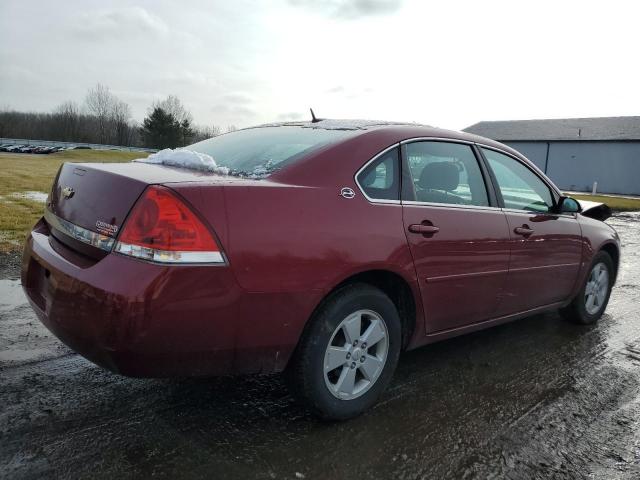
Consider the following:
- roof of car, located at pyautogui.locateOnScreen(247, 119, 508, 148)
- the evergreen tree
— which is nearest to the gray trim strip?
roof of car, located at pyautogui.locateOnScreen(247, 119, 508, 148)

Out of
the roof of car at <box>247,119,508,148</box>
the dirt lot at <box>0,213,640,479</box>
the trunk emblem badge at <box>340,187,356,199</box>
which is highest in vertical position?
the roof of car at <box>247,119,508,148</box>

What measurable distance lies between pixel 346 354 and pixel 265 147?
53.3 inches

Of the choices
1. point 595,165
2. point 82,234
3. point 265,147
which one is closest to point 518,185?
point 265,147

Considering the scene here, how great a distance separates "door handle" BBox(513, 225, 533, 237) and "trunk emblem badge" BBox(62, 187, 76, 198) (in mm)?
2907

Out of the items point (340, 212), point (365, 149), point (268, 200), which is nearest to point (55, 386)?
point (268, 200)

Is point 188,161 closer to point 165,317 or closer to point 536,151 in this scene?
point 165,317

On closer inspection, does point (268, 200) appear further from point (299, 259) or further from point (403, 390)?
point (403, 390)

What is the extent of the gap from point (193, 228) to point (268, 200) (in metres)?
0.39

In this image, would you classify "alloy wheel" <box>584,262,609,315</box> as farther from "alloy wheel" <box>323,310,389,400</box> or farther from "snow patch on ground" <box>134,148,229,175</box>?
"snow patch on ground" <box>134,148,229,175</box>

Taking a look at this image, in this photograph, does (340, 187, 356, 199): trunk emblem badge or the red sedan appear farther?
(340, 187, 356, 199): trunk emblem badge

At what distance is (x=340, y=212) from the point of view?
270cm

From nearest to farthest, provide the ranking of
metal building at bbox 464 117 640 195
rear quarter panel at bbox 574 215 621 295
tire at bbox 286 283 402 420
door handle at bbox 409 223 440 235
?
tire at bbox 286 283 402 420 → door handle at bbox 409 223 440 235 → rear quarter panel at bbox 574 215 621 295 → metal building at bbox 464 117 640 195

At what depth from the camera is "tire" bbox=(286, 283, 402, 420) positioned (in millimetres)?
2650

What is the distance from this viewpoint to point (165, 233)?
225cm
